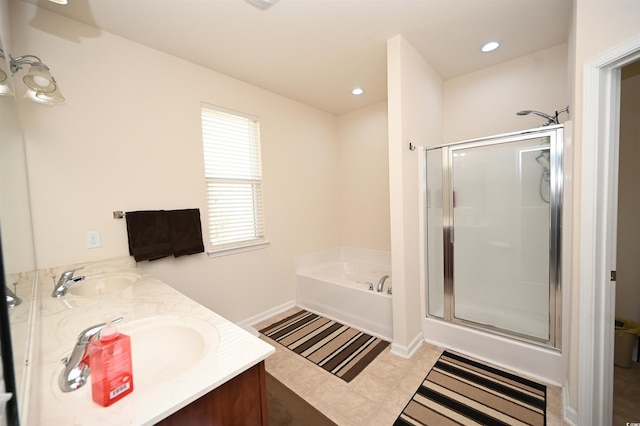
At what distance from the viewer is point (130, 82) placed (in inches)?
80.1

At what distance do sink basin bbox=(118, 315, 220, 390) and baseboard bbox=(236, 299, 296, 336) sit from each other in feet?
5.46

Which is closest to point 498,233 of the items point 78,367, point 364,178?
point 364,178

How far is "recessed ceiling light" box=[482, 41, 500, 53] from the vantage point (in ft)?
7.36

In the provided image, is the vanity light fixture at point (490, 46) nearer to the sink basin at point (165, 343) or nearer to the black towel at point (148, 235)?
the sink basin at point (165, 343)

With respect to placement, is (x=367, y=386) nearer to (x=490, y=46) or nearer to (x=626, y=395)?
(x=626, y=395)

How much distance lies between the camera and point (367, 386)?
1.91 meters

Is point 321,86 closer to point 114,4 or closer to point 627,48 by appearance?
point 114,4

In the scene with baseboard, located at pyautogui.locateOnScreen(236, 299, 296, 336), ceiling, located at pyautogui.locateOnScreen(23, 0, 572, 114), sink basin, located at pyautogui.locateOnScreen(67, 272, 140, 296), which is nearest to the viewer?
sink basin, located at pyautogui.locateOnScreen(67, 272, 140, 296)

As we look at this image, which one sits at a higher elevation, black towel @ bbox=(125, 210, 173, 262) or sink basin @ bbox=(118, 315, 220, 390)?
black towel @ bbox=(125, 210, 173, 262)

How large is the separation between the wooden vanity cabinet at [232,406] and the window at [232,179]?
5.98 ft

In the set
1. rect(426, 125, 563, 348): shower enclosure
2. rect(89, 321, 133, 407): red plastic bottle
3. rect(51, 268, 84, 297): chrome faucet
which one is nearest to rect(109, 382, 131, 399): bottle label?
rect(89, 321, 133, 407): red plastic bottle

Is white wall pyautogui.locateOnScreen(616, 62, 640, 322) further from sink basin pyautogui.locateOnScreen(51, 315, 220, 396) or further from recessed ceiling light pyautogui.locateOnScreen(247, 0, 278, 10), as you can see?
sink basin pyautogui.locateOnScreen(51, 315, 220, 396)

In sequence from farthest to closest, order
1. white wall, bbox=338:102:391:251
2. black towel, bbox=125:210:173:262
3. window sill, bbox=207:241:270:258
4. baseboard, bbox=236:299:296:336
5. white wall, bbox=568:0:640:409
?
1. white wall, bbox=338:102:391:251
2. baseboard, bbox=236:299:296:336
3. window sill, bbox=207:241:270:258
4. black towel, bbox=125:210:173:262
5. white wall, bbox=568:0:640:409

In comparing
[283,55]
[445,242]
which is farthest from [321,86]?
[445,242]
